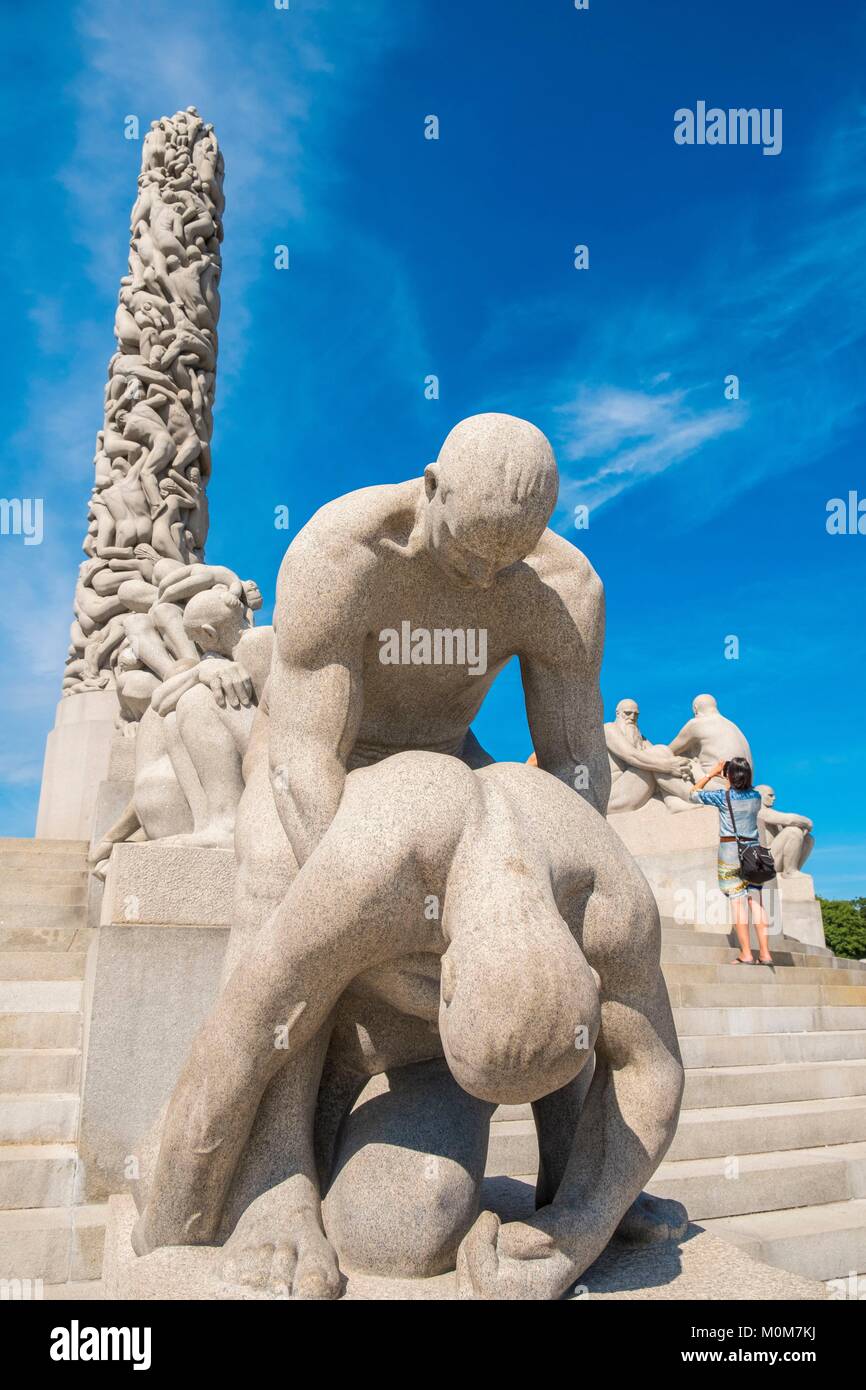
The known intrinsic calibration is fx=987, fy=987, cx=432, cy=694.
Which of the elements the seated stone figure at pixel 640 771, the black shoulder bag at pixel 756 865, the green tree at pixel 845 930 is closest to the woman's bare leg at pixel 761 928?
the black shoulder bag at pixel 756 865

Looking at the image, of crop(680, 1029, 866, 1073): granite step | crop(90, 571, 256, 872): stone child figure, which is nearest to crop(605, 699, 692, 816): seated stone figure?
crop(680, 1029, 866, 1073): granite step

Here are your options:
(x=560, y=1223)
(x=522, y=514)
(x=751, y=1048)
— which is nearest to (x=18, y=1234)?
(x=560, y=1223)

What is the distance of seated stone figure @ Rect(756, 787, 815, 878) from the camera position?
554 inches

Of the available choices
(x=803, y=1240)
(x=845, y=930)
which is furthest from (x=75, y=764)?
(x=845, y=930)

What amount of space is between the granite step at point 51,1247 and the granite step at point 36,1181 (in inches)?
5.5

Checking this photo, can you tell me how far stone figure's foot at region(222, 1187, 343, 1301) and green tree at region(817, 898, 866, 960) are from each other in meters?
35.9

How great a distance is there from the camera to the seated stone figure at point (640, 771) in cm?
1409

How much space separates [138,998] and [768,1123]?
329 centimetres

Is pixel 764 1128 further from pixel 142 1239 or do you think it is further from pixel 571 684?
pixel 142 1239

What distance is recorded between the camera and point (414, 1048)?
8.49 feet

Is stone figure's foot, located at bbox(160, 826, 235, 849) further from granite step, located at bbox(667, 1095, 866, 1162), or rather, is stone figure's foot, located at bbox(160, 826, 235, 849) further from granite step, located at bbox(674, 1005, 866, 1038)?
granite step, located at bbox(674, 1005, 866, 1038)

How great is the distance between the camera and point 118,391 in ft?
48.1
